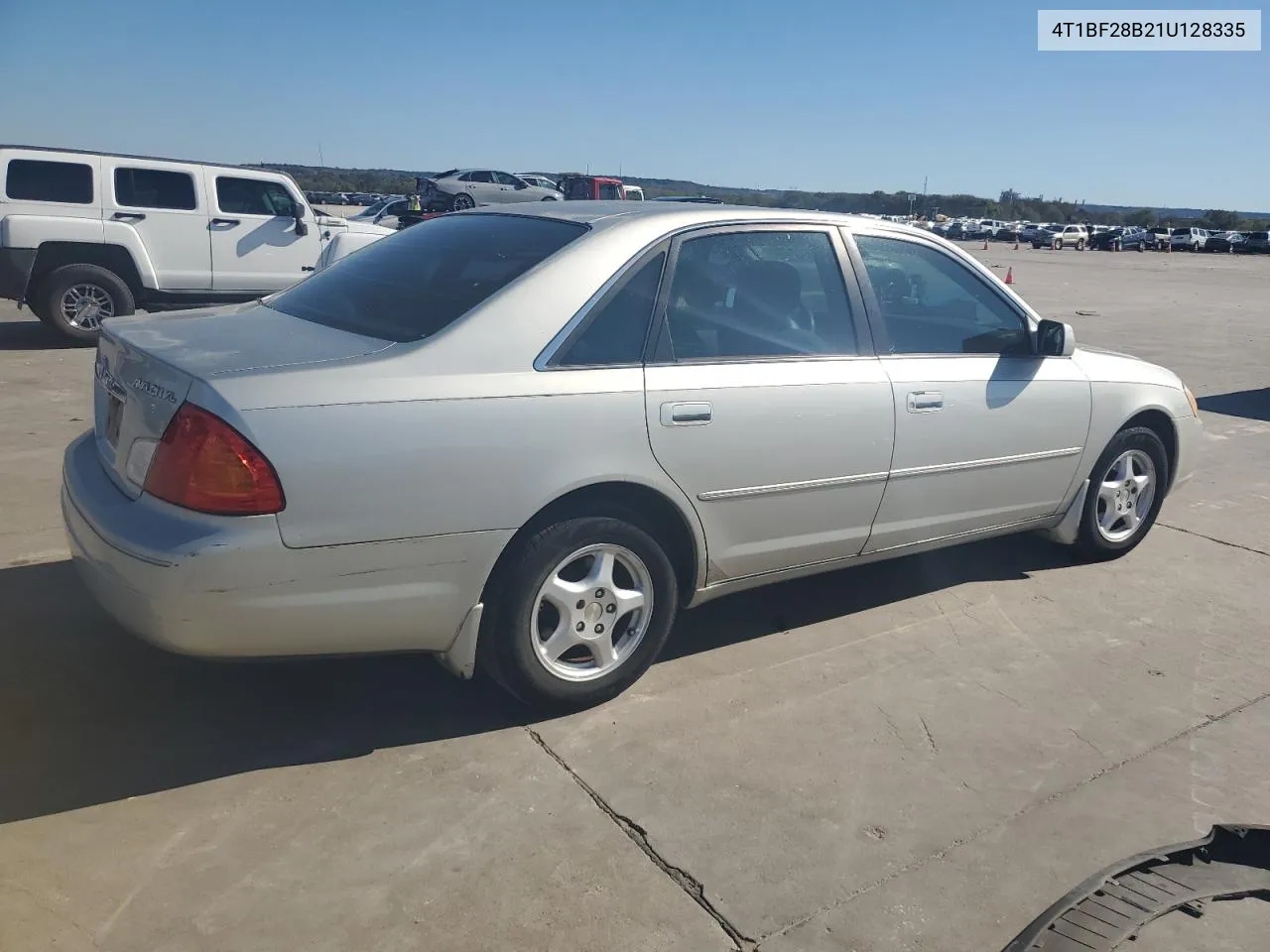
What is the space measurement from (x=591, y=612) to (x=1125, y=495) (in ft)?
10.3

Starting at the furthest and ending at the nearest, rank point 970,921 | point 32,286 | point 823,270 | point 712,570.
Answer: point 32,286, point 823,270, point 712,570, point 970,921

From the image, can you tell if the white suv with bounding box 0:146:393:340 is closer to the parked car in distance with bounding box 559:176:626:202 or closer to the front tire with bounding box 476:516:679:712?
the front tire with bounding box 476:516:679:712

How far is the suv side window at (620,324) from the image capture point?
3.40 m

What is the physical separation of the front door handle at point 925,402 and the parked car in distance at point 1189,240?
213ft

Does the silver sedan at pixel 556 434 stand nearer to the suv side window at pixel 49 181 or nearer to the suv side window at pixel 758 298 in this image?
the suv side window at pixel 758 298

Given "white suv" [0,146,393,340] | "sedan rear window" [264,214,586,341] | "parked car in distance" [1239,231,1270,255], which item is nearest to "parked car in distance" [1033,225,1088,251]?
"parked car in distance" [1239,231,1270,255]

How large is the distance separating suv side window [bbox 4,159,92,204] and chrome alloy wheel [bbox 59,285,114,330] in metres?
0.83

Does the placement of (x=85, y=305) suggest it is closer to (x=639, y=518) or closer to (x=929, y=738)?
(x=639, y=518)

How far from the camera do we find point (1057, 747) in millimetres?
3541

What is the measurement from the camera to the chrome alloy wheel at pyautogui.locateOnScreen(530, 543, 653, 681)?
3.40m

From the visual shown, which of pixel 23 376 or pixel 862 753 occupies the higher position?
pixel 23 376

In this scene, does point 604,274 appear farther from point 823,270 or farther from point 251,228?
point 251,228

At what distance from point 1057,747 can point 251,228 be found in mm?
9995

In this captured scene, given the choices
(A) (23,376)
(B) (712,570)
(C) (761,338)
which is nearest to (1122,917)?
(B) (712,570)
